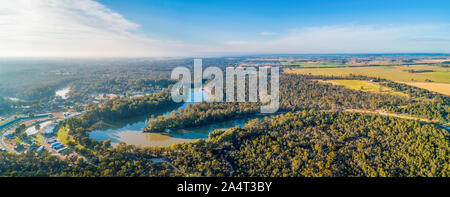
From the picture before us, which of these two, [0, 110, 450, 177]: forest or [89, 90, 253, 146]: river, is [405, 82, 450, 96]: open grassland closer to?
[0, 110, 450, 177]: forest

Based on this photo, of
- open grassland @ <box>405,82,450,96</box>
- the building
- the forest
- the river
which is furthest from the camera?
open grassland @ <box>405,82,450,96</box>

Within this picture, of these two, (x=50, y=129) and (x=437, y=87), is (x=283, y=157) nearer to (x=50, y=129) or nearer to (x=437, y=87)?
(x=50, y=129)

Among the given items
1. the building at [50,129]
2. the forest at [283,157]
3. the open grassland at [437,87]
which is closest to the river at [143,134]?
the building at [50,129]

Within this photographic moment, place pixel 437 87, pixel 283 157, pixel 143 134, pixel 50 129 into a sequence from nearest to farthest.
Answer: pixel 283 157 < pixel 50 129 < pixel 143 134 < pixel 437 87

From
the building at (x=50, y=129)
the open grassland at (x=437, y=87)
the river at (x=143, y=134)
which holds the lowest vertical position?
the river at (x=143, y=134)

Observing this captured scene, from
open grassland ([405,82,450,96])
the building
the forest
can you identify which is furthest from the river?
open grassland ([405,82,450,96])

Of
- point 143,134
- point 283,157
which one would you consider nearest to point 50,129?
point 143,134

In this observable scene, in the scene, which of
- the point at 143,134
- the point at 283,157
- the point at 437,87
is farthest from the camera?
the point at 437,87

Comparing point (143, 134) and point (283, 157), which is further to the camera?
point (143, 134)

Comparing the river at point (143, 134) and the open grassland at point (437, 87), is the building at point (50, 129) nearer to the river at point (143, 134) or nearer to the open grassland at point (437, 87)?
the river at point (143, 134)

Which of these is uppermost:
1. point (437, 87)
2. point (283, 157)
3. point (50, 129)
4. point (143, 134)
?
point (437, 87)
